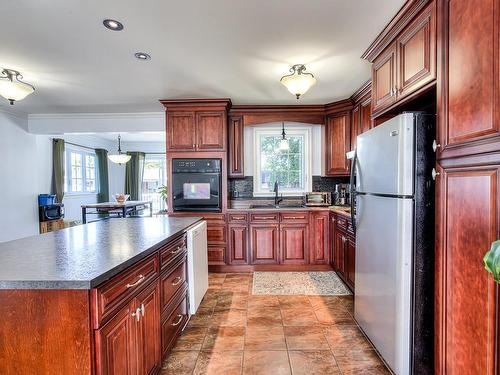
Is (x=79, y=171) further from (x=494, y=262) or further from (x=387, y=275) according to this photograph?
(x=494, y=262)

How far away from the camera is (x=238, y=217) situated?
378cm

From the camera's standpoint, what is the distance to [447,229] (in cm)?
138

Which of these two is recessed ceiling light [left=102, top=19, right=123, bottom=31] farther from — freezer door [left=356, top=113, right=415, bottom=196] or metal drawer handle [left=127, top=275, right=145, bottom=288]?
freezer door [left=356, top=113, right=415, bottom=196]

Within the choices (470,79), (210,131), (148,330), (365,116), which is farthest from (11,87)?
(365,116)

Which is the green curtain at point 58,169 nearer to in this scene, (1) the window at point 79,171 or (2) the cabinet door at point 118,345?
(1) the window at point 79,171

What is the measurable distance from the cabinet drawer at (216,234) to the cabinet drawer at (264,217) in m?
0.44

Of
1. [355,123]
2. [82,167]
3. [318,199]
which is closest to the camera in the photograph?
[355,123]

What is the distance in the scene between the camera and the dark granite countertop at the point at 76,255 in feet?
3.38

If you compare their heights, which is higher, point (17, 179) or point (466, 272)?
point (17, 179)

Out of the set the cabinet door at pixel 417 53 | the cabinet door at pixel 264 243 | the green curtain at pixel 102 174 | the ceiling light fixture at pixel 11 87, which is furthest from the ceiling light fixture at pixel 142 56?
the green curtain at pixel 102 174

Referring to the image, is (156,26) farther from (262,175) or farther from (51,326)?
(262,175)

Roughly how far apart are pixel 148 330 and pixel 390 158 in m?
1.79

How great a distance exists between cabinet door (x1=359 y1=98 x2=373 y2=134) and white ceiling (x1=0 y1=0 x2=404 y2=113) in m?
0.31

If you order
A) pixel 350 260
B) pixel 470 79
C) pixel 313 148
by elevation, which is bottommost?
pixel 350 260
